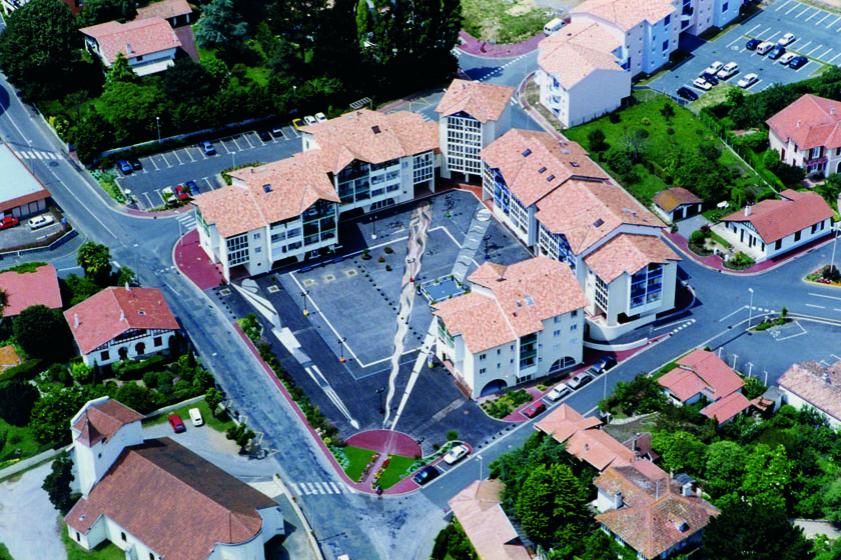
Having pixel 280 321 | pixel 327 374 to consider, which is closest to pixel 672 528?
pixel 327 374

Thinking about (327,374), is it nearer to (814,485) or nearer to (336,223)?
(336,223)

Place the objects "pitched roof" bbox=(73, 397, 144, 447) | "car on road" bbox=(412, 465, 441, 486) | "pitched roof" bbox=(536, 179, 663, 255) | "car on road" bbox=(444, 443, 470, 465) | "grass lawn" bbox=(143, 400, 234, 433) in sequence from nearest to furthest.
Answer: "pitched roof" bbox=(73, 397, 144, 447) → "car on road" bbox=(412, 465, 441, 486) → "car on road" bbox=(444, 443, 470, 465) → "grass lawn" bbox=(143, 400, 234, 433) → "pitched roof" bbox=(536, 179, 663, 255)

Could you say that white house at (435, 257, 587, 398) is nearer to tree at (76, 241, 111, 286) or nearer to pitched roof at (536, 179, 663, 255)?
pitched roof at (536, 179, 663, 255)

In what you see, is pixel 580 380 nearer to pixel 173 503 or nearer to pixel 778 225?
pixel 778 225

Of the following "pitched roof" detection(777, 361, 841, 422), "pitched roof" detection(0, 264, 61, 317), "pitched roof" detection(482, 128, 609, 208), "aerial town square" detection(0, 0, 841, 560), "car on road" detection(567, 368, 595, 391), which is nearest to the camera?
"aerial town square" detection(0, 0, 841, 560)

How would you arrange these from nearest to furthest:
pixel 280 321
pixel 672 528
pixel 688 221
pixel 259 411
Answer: pixel 672 528 < pixel 259 411 < pixel 280 321 < pixel 688 221

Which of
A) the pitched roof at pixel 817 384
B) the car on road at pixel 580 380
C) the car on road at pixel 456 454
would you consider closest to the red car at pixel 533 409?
the car on road at pixel 580 380

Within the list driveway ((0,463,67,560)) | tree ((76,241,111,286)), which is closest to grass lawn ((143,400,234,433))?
driveway ((0,463,67,560))
